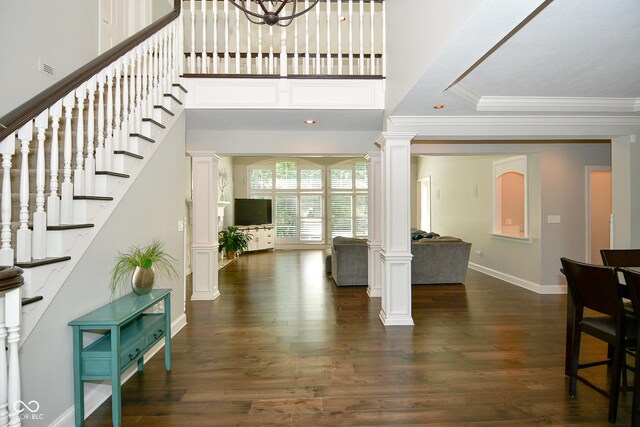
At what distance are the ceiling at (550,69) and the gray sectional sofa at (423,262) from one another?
285cm

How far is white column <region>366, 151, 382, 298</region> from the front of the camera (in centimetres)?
540

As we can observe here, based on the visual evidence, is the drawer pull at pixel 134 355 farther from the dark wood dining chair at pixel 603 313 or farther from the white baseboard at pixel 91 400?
the dark wood dining chair at pixel 603 313

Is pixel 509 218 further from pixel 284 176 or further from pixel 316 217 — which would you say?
pixel 284 176

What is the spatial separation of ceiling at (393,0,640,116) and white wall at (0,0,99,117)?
3.46m

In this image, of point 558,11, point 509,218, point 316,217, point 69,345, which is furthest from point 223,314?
point 316,217

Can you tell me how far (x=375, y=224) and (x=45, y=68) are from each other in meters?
4.35

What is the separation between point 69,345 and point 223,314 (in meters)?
2.44

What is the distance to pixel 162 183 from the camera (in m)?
3.58

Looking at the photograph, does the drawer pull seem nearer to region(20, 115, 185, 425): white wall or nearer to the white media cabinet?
region(20, 115, 185, 425): white wall

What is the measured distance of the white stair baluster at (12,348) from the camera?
4.61 feet

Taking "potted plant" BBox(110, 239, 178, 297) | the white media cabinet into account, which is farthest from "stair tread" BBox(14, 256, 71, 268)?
the white media cabinet

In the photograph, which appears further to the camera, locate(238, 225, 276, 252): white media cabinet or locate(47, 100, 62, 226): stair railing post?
locate(238, 225, 276, 252): white media cabinet

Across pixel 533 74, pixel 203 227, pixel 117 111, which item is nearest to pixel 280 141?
pixel 203 227

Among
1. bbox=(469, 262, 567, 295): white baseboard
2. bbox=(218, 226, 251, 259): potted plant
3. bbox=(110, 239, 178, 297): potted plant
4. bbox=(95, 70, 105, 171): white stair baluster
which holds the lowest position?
bbox=(469, 262, 567, 295): white baseboard
